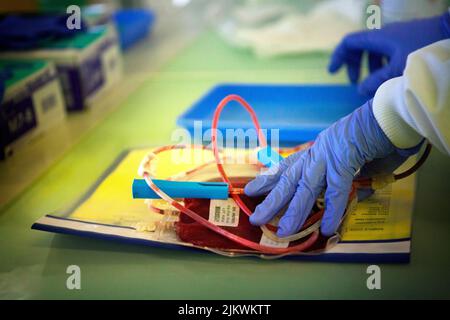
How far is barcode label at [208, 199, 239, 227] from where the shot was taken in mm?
650

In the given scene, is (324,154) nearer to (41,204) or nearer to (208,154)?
(208,154)

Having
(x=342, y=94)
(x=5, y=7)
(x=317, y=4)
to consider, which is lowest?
(x=342, y=94)

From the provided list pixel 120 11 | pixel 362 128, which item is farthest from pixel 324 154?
pixel 120 11

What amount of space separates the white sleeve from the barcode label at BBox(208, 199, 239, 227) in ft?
0.75

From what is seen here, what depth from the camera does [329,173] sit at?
24.5 inches

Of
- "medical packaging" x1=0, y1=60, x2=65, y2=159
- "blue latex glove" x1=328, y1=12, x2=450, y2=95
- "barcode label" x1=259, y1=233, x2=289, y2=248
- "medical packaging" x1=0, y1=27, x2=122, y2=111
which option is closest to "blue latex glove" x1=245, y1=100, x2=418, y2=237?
"barcode label" x1=259, y1=233, x2=289, y2=248

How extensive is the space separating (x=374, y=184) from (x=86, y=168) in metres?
0.57

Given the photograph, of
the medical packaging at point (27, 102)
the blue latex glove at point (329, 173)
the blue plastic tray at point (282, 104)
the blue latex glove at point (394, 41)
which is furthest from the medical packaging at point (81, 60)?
the blue latex glove at point (329, 173)

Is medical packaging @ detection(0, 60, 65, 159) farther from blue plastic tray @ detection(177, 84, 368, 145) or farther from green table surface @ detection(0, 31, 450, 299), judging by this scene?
blue plastic tray @ detection(177, 84, 368, 145)

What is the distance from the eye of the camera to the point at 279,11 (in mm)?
1963

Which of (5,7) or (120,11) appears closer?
(5,7)

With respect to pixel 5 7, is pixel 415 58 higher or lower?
lower

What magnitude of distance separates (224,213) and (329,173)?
154mm

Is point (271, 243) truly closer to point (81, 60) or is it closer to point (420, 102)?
point (420, 102)
